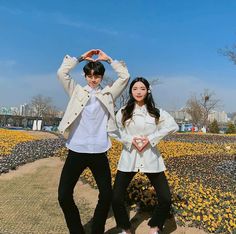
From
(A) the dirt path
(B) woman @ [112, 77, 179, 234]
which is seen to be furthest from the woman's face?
(A) the dirt path

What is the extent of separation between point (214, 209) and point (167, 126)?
131cm

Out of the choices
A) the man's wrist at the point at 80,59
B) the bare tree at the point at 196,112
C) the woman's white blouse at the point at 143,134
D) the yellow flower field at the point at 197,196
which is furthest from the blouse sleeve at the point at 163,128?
the bare tree at the point at 196,112

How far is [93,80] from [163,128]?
33.0 inches

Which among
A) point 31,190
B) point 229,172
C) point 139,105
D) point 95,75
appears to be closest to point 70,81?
point 95,75

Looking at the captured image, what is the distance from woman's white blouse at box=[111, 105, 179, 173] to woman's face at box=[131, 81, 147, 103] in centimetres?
11

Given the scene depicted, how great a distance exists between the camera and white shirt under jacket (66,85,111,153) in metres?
3.34

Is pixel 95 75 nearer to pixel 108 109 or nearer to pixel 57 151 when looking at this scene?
pixel 108 109

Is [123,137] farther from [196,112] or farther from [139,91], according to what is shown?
[196,112]

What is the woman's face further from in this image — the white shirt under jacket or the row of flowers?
the row of flowers

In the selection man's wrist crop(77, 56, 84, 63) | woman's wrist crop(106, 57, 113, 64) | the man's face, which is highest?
woman's wrist crop(106, 57, 113, 64)

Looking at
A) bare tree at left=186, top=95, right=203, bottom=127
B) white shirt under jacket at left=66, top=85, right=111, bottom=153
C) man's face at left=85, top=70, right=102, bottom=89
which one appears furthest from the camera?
bare tree at left=186, top=95, right=203, bottom=127

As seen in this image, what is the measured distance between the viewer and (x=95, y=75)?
347 centimetres

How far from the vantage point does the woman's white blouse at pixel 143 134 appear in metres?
3.59

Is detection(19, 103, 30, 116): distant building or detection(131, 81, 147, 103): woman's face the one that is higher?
detection(131, 81, 147, 103): woman's face
